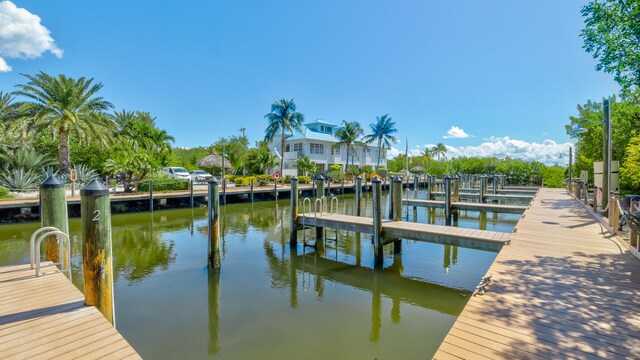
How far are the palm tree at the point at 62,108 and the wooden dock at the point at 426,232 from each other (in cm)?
2062

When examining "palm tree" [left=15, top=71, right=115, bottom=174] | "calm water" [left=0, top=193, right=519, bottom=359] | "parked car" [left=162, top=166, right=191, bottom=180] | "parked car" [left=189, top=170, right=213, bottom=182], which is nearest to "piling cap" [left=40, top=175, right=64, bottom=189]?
"calm water" [left=0, top=193, right=519, bottom=359]

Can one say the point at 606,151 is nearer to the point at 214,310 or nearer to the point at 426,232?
the point at 426,232

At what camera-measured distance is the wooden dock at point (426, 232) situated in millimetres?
8734

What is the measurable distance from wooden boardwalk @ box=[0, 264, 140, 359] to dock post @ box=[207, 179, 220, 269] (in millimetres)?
4346

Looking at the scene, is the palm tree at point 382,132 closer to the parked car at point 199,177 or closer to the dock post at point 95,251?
the parked car at point 199,177

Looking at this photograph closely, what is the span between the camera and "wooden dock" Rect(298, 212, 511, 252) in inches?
344

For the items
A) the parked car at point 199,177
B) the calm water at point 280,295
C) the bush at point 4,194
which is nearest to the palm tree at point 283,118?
the parked car at point 199,177

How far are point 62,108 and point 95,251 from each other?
81.2 ft

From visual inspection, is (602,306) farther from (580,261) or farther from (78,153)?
(78,153)

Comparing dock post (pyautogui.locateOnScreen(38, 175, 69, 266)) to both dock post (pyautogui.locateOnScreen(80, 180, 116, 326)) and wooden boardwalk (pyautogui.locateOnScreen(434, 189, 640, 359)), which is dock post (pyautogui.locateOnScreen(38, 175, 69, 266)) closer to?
dock post (pyautogui.locateOnScreen(80, 180, 116, 326))

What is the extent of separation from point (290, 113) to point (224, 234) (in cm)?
2877

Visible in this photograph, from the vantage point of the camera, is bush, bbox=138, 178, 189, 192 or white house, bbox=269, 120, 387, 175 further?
white house, bbox=269, 120, 387, 175

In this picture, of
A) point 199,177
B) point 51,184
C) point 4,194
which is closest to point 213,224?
point 51,184

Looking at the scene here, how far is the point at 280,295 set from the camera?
8.00 metres
